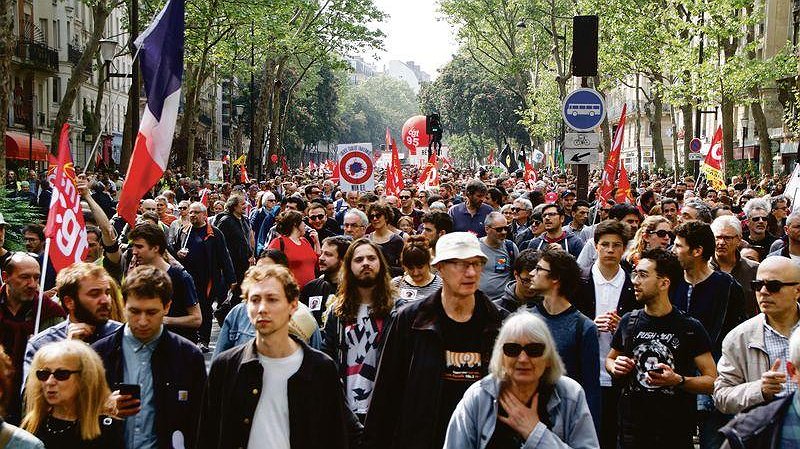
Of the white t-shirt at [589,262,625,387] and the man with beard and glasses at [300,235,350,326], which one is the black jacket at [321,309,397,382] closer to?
the man with beard and glasses at [300,235,350,326]

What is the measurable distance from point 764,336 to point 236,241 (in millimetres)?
8891

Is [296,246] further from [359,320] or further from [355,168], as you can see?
[355,168]

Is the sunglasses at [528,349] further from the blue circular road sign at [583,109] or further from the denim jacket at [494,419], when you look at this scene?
the blue circular road sign at [583,109]

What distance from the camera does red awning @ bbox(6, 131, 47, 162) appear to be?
130 feet

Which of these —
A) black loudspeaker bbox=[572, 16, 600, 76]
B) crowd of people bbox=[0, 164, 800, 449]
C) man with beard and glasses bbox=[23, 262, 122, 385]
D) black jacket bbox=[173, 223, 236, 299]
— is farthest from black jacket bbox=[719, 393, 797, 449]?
black loudspeaker bbox=[572, 16, 600, 76]

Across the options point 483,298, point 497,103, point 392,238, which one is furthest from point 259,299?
point 497,103

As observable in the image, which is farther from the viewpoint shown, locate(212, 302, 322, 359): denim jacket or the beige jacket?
locate(212, 302, 322, 359): denim jacket

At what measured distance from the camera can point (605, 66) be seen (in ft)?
147

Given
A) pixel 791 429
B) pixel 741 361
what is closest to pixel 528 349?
pixel 791 429

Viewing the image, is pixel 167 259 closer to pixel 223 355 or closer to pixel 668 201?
pixel 223 355

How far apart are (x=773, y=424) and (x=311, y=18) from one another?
45.2m

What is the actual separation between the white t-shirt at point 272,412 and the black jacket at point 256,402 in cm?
2

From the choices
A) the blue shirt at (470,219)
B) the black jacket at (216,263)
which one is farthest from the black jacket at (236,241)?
the blue shirt at (470,219)

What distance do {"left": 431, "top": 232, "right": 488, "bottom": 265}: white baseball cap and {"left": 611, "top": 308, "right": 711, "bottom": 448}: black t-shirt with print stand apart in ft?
4.43
